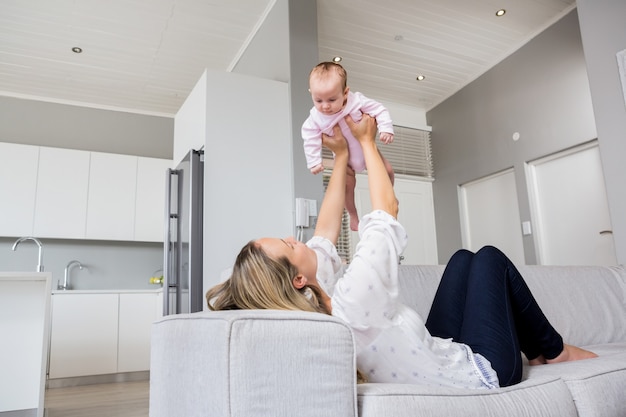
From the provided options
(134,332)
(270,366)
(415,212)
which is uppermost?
(415,212)

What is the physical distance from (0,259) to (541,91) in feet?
17.1

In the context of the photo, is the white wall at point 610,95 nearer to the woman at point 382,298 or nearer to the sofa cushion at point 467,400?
the woman at point 382,298

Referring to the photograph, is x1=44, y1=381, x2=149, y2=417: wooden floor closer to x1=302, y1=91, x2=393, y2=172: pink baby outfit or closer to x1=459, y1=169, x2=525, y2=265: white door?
x1=302, y1=91, x2=393, y2=172: pink baby outfit

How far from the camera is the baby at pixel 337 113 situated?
153 cm

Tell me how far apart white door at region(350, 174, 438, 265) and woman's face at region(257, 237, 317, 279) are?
4149 millimetres

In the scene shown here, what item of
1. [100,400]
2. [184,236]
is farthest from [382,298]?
[100,400]

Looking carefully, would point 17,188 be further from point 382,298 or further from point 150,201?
point 382,298

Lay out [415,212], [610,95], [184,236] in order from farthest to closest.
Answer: [415,212] → [184,236] → [610,95]

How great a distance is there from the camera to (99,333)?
Answer: 14.3 feet

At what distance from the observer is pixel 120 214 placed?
4.88m

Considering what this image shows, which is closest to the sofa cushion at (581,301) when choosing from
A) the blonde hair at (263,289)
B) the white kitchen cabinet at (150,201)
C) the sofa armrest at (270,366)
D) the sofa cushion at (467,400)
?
the sofa cushion at (467,400)

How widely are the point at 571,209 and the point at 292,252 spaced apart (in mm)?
3691

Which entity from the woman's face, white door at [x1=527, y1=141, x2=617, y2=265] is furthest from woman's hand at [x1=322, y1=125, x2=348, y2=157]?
white door at [x1=527, y1=141, x2=617, y2=265]

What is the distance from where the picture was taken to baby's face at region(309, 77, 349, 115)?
1519 millimetres
